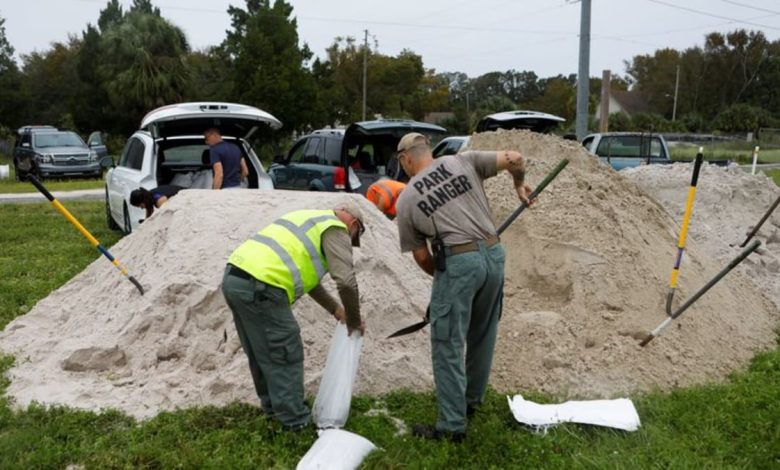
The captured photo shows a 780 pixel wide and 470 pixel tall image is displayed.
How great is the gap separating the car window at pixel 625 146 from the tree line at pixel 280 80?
1835 cm

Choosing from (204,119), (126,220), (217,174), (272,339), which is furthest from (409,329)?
(126,220)

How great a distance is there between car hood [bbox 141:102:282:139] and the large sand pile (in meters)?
1.89

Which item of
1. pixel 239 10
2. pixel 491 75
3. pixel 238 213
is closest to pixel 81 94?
pixel 239 10

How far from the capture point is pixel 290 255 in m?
4.22

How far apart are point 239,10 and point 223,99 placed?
18.2ft

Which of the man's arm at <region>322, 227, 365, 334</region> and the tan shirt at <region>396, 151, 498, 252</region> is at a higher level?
the tan shirt at <region>396, 151, 498, 252</region>

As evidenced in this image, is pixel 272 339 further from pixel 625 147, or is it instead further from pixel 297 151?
pixel 625 147

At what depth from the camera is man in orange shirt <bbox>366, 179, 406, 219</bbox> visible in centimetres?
702

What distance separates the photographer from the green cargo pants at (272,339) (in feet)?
13.8

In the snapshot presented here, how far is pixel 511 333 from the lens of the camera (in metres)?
5.99

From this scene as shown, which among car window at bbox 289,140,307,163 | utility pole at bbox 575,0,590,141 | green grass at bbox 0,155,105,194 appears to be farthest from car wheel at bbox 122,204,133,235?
utility pole at bbox 575,0,590,141

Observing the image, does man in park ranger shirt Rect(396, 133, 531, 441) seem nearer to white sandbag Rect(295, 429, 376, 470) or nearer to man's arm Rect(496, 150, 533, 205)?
man's arm Rect(496, 150, 533, 205)

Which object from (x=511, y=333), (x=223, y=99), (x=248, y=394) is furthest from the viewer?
(x=223, y=99)

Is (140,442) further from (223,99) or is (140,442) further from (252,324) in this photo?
(223,99)
